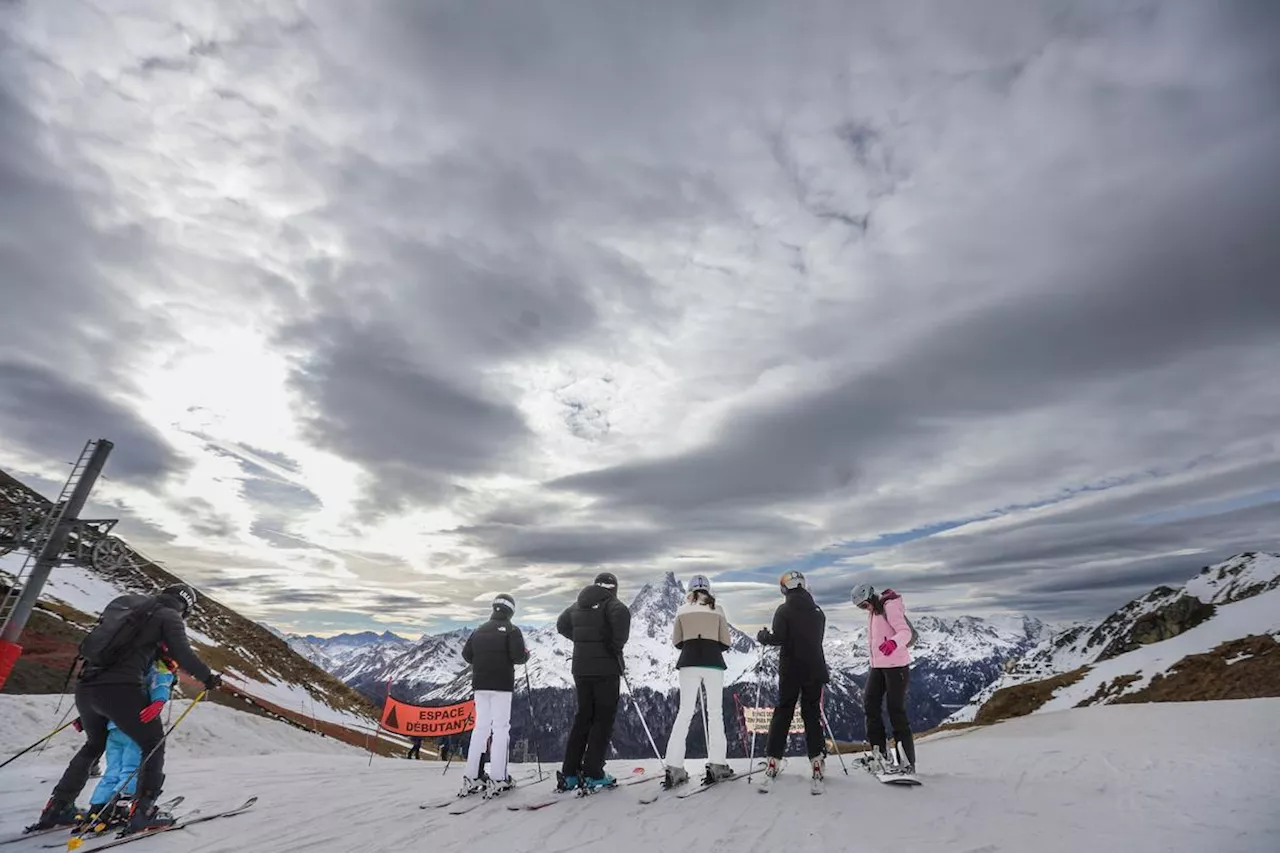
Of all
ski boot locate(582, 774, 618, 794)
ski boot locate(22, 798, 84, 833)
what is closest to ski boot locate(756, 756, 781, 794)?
ski boot locate(582, 774, 618, 794)

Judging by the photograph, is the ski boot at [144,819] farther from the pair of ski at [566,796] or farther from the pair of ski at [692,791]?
the pair of ski at [692,791]

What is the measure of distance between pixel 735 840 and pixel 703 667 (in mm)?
3044

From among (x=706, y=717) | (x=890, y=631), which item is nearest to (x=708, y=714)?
(x=706, y=717)

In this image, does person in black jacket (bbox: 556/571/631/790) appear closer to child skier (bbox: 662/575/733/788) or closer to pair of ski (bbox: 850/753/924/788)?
child skier (bbox: 662/575/733/788)

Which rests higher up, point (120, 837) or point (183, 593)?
point (183, 593)

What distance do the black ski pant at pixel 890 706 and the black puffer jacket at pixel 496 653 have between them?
5825 mm

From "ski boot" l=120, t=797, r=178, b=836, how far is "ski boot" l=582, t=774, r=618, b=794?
18.6 ft

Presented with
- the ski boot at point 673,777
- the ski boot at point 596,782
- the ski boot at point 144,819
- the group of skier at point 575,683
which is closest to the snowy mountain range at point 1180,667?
the group of skier at point 575,683

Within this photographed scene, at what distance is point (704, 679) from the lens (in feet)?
30.9

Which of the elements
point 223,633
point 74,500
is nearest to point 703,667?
point 74,500

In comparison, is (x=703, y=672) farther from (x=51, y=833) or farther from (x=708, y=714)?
(x=51, y=833)

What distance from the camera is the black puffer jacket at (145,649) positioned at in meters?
7.85

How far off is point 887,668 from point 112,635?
11.2 metres

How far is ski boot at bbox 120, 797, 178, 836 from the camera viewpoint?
7.63 meters
